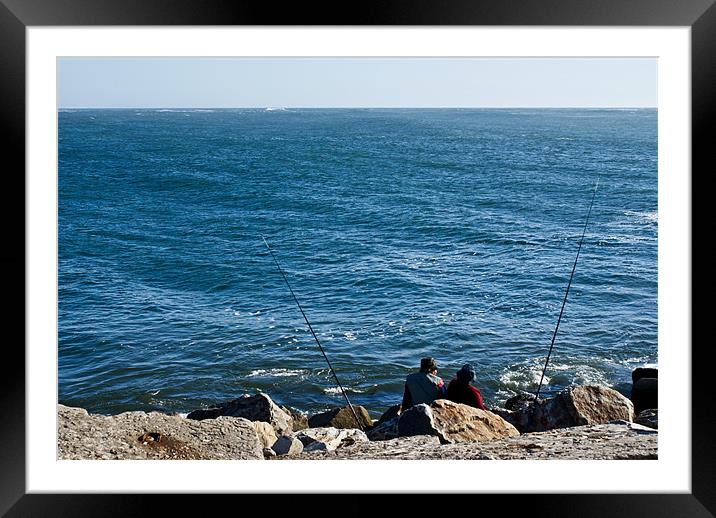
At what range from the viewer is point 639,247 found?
63.4 feet

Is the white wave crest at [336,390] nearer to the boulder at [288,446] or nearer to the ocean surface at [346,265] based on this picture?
the ocean surface at [346,265]

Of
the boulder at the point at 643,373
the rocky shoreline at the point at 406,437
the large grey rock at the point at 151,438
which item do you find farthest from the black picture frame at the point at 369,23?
the boulder at the point at 643,373

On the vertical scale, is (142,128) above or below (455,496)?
above

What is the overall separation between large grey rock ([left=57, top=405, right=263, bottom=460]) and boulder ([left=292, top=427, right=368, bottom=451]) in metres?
0.31

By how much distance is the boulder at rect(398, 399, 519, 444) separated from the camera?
3.87 metres

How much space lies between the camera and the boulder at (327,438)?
13.5 feet

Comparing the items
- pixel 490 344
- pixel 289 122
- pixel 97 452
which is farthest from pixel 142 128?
pixel 97 452

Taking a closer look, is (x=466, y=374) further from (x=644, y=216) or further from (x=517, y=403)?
(x=644, y=216)

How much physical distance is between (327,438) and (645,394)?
2.76 metres

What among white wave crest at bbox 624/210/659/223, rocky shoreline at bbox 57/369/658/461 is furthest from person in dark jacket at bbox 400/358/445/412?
white wave crest at bbox 624/210/659/223
